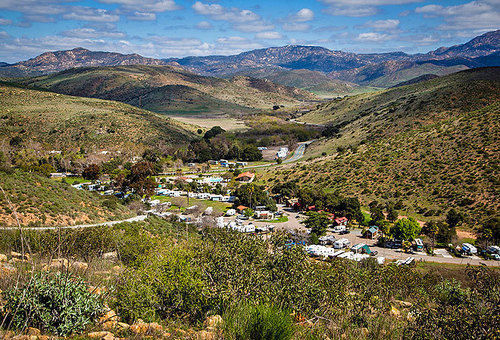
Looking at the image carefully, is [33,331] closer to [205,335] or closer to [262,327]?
[205,335]

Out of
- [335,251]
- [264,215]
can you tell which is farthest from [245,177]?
[335,251]

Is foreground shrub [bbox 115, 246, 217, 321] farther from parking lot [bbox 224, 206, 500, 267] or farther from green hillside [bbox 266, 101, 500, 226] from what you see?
green hillside [bbox 266, 101, 500, 226]

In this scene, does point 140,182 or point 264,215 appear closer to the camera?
point 264,215

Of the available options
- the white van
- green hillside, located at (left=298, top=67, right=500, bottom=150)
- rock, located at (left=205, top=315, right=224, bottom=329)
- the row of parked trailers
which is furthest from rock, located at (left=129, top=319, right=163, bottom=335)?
green hillside, located at (left=298, top=67, right=500, bottom=150)

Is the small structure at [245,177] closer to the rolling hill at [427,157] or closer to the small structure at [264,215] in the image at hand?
the rolling hill at [427,157]

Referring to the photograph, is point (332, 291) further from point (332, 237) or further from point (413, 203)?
point (413, 203)

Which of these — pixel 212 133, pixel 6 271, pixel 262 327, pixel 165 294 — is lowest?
pixel 165 294
